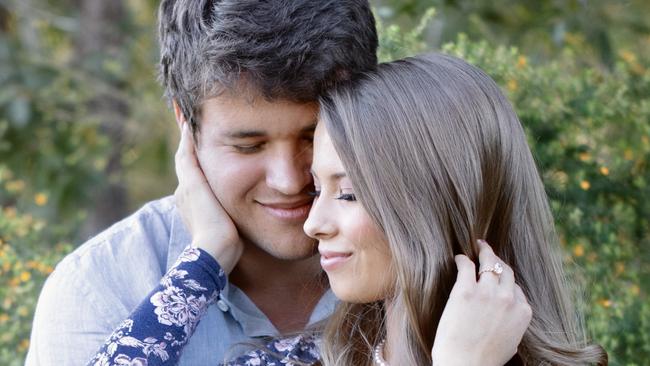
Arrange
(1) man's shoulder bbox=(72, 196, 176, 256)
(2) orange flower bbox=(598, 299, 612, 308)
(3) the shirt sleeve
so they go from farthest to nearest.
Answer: (2) orange flower bbox=(598, 299, 612, 308) → (1) man's shoulder bbox=(72, 196, 176, 256) → (3) the shirt sleeve

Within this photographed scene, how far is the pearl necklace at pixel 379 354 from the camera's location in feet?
7.89

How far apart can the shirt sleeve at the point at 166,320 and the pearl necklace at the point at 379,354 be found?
43 centimetres

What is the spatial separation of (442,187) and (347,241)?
24 centimetres

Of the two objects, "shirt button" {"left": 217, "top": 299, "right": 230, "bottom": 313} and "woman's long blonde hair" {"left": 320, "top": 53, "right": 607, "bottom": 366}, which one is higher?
"woman's long blonde hair" {"left": 320, "top": 53, "right": 607, "bottom": 366}

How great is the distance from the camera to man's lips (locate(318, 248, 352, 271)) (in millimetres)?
2230

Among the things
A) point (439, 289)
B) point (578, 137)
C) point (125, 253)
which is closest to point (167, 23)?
point (125, 253)

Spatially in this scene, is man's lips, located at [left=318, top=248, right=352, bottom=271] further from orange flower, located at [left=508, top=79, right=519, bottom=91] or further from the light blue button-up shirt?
orange flower, located at [left=508, top=79, right=519, bottom=91]

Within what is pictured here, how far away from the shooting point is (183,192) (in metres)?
2.76

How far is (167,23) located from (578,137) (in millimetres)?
1514

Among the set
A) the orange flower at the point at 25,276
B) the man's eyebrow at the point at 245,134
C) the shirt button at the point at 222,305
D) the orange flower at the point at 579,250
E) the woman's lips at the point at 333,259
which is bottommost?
the orange flower at the point at 579,250

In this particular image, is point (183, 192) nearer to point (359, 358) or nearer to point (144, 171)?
point (359, 358)

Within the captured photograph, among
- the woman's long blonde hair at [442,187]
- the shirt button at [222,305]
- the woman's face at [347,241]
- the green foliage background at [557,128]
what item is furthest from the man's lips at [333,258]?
the green foliage background at [557,128]

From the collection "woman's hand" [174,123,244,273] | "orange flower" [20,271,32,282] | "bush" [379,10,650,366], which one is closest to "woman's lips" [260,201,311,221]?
"woman's hand" [174,123,244,273]

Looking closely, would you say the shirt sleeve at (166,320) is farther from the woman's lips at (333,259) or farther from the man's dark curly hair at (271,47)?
the man's dark curly hair at (271,47)
